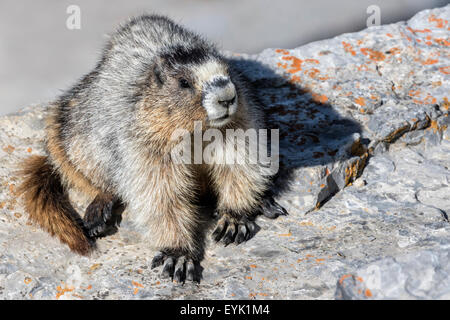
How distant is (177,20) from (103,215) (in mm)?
9403

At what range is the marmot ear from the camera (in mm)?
→ 4875

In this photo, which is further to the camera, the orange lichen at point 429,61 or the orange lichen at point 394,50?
the orange lichen at point 394,50

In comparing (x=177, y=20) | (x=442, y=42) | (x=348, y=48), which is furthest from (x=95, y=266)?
(x=177, y=20)

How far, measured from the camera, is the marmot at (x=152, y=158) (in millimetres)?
4688

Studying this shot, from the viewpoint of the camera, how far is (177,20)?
14.0 metres

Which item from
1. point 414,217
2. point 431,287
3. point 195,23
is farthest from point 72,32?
point 431,287

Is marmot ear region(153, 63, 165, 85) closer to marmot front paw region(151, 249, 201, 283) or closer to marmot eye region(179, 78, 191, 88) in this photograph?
marmot eye region(179, 78, 191, 88)

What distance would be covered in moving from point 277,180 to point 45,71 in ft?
32.3

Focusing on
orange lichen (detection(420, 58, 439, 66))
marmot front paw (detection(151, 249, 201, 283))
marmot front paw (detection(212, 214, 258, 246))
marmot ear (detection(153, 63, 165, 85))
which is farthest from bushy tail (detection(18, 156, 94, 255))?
orange lichen (detection(420, 58, 439, 66))

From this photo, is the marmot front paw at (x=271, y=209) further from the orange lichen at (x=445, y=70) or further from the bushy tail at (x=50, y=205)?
the orange lichen at (x=445, y=70)

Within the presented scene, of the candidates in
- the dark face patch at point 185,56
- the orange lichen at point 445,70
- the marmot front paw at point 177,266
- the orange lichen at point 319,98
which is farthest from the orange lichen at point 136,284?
the orange lichen at point 445,70

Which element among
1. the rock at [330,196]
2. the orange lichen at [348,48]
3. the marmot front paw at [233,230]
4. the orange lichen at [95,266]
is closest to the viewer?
the rock at [330,196]

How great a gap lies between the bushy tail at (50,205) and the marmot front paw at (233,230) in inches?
43.8

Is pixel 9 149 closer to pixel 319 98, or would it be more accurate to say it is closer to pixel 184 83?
pixel 184 83
